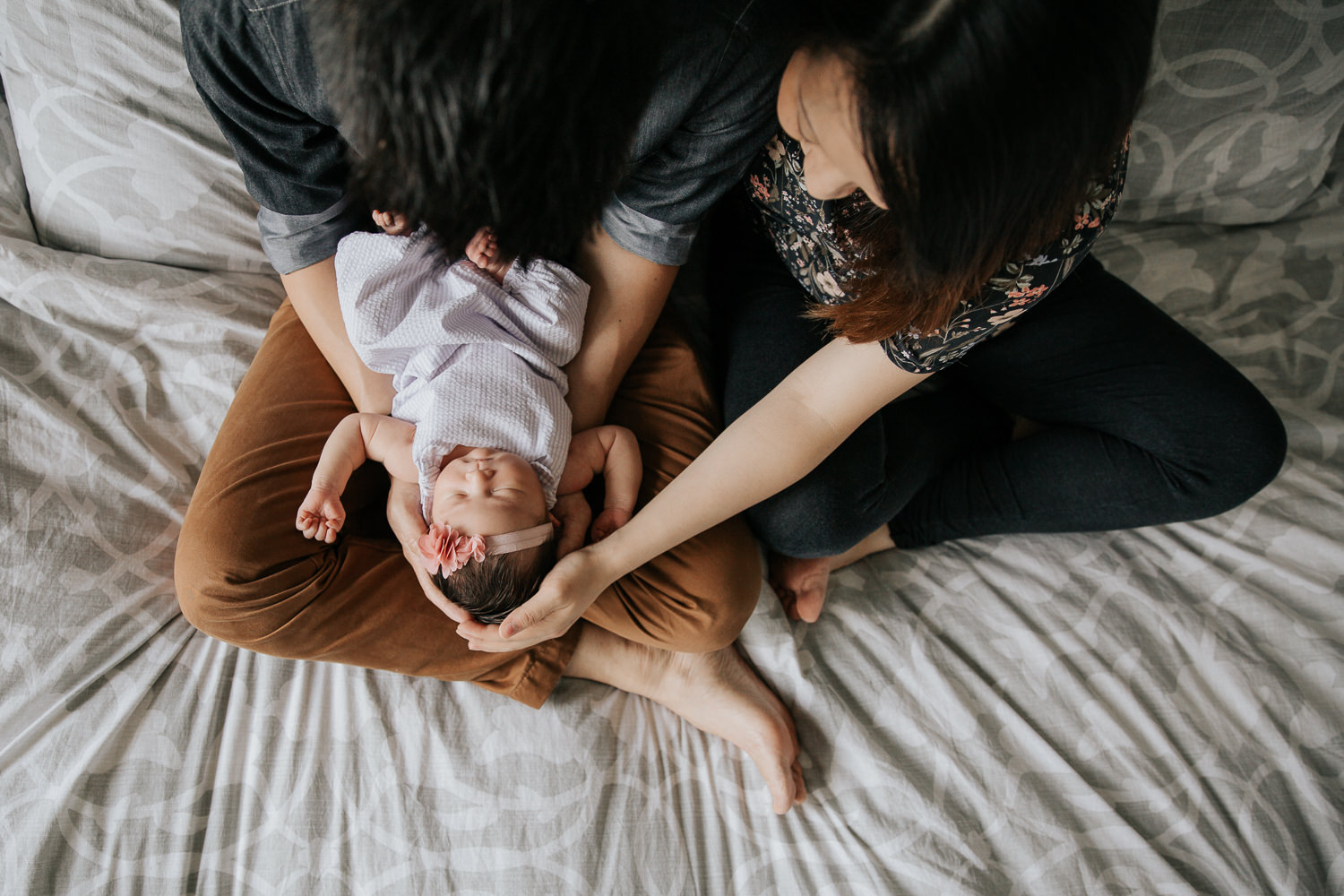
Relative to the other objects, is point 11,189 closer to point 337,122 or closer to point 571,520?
point 337,122

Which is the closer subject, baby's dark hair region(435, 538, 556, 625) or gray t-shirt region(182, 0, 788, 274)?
gray t-shirt region(182, 0, 788, 274)

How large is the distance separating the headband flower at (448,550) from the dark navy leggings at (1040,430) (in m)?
0.38

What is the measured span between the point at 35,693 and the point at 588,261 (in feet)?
2.66

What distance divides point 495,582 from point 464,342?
316 millimetres

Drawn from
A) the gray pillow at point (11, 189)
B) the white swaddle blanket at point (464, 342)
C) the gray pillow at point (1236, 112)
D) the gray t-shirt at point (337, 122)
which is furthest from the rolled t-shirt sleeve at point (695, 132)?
the gray pillow at point (11, 189)

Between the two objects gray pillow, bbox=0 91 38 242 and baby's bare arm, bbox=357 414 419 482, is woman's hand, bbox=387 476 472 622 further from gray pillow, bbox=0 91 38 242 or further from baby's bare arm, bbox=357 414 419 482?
gray pillow, bbox=0 91 38 242

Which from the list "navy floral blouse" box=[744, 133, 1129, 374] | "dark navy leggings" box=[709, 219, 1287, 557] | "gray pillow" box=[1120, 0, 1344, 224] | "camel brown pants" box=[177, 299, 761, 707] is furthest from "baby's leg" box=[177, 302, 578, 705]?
"gray pillow" box=[1120, 0, 1344, 224]

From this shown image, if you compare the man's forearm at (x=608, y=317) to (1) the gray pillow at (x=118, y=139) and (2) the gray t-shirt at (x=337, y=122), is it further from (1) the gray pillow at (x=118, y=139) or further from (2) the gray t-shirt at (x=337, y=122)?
(1) the gray pillow at (x=118, y=139)

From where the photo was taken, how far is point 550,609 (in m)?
0.80

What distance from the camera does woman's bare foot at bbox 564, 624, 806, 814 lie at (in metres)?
0.88

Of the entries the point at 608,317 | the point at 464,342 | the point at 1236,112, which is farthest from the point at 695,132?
the point at 1236,112

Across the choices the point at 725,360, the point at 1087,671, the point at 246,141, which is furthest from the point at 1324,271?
the point at 246,141

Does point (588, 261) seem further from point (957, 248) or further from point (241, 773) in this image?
point (241, 773)

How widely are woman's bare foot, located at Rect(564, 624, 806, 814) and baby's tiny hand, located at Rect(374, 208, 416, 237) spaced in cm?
54
